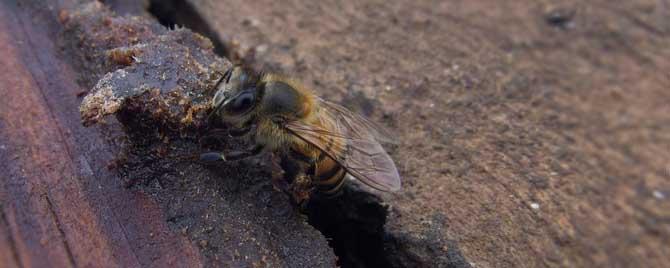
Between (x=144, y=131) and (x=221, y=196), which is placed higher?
(x=144, y=131)

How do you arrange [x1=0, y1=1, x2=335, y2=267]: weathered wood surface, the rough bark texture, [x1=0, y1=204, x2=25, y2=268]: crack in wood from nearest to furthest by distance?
[x1=0, y1=204, x2=25, y2=268]: crack in wood
[x1=0, y1=1, x2=335, y2=267]: weathered wood surface
the rough bark texture

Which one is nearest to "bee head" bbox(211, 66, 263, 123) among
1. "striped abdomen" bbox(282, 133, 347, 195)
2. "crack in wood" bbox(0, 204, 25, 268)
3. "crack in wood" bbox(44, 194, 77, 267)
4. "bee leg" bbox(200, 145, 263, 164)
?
"bee leg" bbox(200, 145, 263, 164)

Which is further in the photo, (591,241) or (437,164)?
(591,241)

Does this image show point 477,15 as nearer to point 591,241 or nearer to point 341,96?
point 341,96

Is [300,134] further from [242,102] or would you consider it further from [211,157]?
[211,157]

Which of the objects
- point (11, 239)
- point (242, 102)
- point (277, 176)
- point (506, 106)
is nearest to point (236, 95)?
point (242, 102)

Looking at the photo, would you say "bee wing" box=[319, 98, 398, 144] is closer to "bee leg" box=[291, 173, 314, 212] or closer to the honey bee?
the honey bee

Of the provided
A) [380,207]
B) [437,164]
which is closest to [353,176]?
[380,207]
